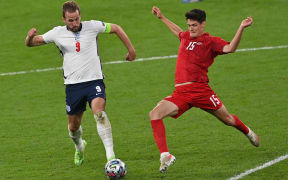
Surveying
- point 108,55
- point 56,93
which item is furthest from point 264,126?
point 108,55

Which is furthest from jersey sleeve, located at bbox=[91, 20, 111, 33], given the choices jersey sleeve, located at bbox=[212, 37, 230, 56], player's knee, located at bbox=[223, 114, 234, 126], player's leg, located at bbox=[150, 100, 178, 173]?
player's knee, located at bbox=[223, 114, 234, 126]

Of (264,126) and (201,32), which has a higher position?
(201,32)

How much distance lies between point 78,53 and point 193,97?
5.94ft

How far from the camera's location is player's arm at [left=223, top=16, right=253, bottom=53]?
966 centimetres

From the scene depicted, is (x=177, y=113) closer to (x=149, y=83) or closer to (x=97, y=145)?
(x=97, y=145)

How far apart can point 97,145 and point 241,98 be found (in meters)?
3.95

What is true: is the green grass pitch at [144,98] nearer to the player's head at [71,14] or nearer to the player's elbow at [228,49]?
the player's elbow at [228,49]

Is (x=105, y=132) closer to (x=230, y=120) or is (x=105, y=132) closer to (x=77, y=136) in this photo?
(x=77, y=136)

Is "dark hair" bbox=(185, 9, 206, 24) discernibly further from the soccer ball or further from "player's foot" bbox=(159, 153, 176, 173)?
the soccer ball

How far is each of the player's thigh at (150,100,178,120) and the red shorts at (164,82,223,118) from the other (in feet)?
0.29

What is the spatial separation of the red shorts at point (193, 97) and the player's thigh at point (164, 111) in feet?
0.29

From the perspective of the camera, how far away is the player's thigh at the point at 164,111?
10.1 m

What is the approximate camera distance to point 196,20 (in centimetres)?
1041

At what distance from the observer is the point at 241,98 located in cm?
1491
